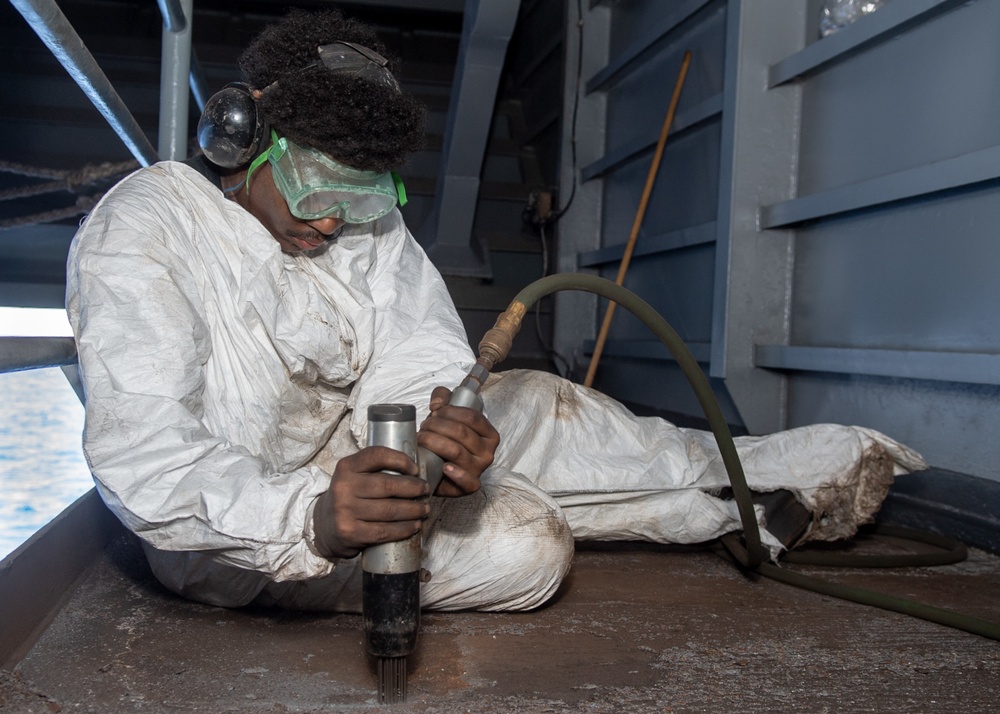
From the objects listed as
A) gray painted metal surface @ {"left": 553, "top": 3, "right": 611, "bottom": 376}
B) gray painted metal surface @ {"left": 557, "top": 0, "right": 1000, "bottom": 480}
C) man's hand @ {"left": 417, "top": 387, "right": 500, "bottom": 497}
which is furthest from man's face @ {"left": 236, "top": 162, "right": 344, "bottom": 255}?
gray painted metal surface @ {"left": 553, "top": 3, "right": 611, "bottom": 376}

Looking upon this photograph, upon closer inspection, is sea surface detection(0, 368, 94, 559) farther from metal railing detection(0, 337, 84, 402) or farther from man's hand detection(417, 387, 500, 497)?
man's hand detection(417, 387, 500, 497)

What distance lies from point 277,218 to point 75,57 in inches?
17.2

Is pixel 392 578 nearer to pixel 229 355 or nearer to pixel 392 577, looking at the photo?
pixel 392 577

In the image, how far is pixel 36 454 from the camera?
6.52 ft


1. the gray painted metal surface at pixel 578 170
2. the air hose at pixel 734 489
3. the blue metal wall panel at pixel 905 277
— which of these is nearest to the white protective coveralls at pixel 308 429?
the air hose at pixel 734 489

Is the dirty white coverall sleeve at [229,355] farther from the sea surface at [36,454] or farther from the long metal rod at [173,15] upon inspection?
the long metal rod at [173,15]

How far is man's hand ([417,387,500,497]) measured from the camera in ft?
3.61

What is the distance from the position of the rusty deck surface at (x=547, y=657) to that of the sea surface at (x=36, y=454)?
6.5 inches

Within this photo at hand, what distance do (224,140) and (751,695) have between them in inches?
45.3

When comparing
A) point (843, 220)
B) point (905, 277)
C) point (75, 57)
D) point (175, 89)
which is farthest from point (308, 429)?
point (843, 220)

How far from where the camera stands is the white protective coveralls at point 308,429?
1.07 meters

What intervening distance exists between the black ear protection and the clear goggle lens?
38mm

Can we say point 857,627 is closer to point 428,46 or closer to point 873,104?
point 873,104

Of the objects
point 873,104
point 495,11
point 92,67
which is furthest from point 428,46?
point 92,67
